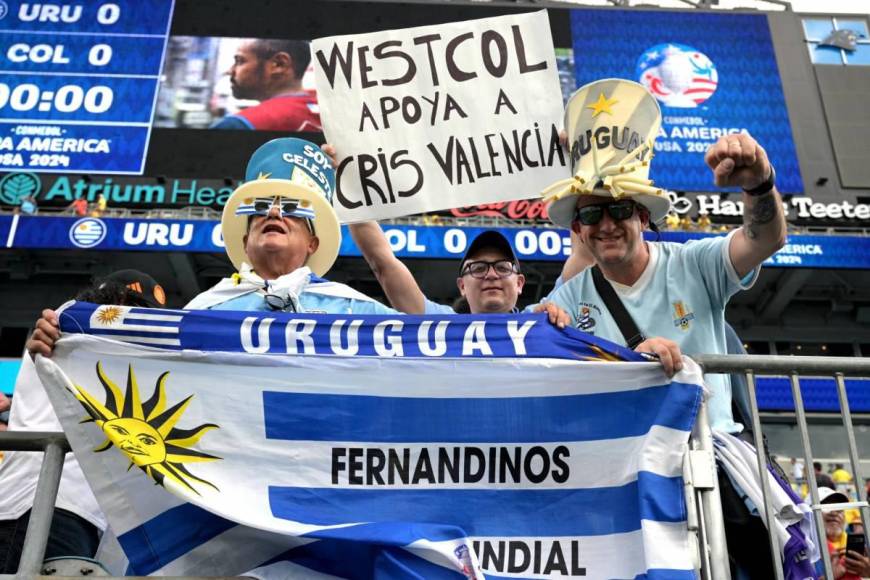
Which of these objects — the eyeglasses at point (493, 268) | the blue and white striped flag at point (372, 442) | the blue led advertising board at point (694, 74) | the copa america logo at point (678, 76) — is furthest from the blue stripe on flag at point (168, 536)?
the copa america logo at point (678, 76)

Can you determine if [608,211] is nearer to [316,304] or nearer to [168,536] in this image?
[316,304]

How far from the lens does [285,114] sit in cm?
1975

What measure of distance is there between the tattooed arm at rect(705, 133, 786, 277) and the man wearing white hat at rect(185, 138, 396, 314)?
134cm

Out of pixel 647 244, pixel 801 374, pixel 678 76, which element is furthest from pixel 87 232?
pixel 801 374

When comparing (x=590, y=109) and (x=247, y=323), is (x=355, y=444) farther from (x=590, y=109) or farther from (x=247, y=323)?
(x=590, y=109)

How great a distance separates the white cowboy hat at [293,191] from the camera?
3.38 metres

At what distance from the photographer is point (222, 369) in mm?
2527

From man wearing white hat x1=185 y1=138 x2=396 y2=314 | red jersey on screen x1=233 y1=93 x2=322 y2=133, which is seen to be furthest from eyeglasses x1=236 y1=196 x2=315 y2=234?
red jersey on screen x1=233 y1=93 x2=322 y2=133

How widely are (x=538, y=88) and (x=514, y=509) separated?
2182mm

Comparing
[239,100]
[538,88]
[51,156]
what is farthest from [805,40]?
[538,88]

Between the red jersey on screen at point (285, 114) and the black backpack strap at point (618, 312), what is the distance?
17435 millimetres

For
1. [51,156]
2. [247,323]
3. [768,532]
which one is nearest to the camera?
[768,532]

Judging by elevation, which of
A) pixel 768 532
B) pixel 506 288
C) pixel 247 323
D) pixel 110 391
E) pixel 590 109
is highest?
pixel 590 109

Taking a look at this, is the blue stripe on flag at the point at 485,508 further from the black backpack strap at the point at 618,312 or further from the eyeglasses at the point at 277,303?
the eyeglasses at the point at 277,303
